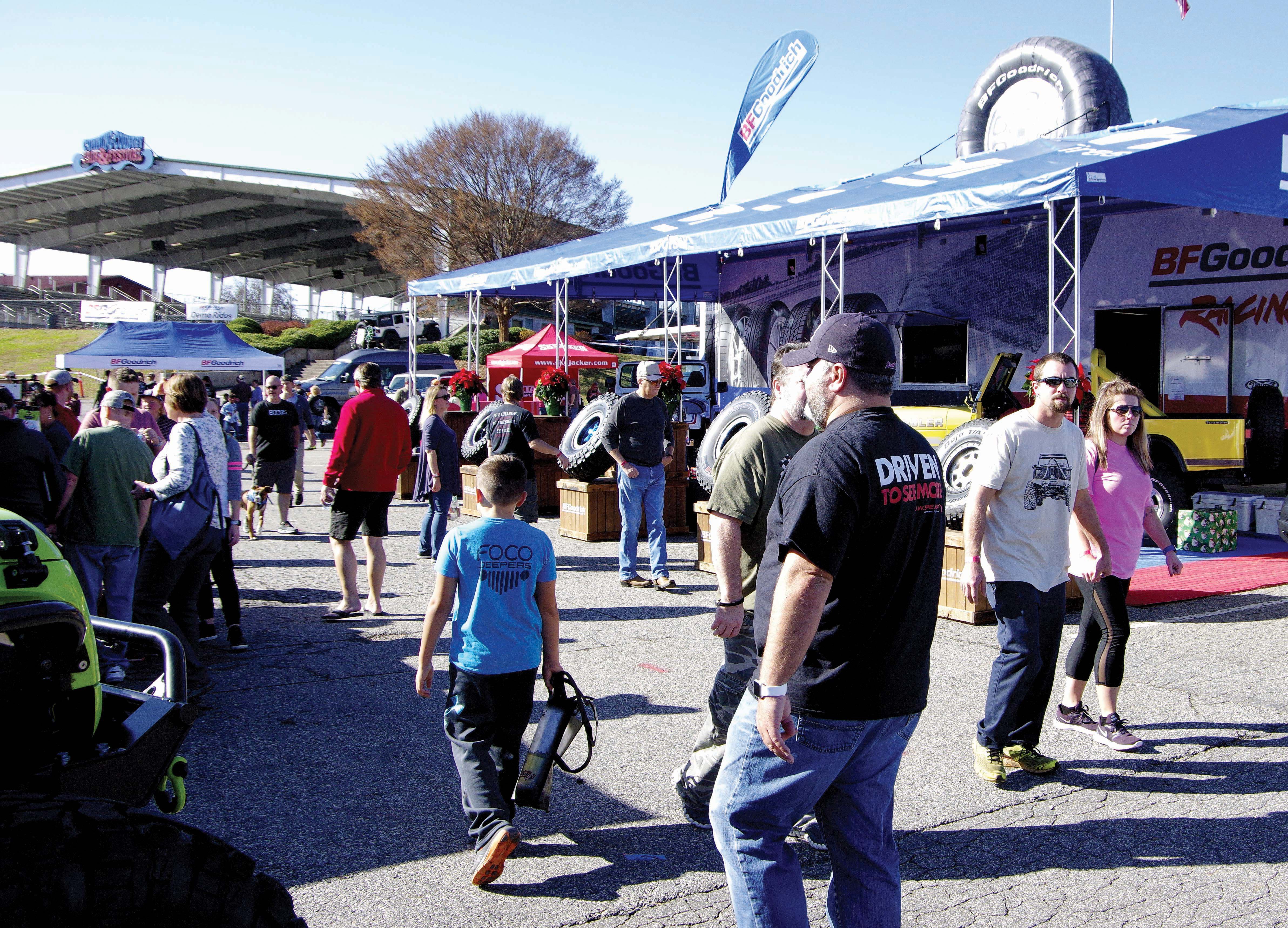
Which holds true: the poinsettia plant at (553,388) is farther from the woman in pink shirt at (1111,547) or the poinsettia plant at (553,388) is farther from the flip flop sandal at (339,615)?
the woman in pink shirt at (1111,547)

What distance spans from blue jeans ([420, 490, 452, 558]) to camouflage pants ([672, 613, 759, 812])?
5.63 meters

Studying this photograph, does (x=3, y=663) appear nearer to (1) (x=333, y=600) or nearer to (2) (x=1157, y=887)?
(2) (x=1157, y=887)

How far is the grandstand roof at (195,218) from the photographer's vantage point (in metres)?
48.4

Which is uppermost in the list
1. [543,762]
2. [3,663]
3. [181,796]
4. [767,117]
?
[767,117]

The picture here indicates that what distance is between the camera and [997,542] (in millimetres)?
4371

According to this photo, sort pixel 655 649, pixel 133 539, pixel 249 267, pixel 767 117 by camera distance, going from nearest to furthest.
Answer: pixel 133 539 < pixel 655 649 < pixel 767 117 < pixel 249 267

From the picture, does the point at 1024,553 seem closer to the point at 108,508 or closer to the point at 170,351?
the point at 108,508

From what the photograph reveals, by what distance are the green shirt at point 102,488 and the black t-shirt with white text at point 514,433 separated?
3.35m

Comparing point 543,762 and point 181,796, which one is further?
point 543,762

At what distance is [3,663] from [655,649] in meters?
5.04

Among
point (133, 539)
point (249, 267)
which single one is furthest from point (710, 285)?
point (249, 267)

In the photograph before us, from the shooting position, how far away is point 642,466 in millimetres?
8742

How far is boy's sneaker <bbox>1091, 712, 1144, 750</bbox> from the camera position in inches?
189

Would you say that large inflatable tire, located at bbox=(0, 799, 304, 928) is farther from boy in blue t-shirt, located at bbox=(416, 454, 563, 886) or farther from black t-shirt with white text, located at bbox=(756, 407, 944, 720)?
boy in blue t-shirt, located at bbox=(416, 454, 563, 886)
